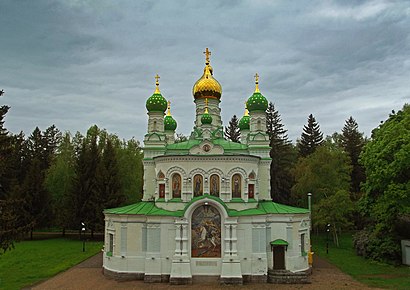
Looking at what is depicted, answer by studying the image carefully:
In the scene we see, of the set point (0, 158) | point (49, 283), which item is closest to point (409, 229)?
point (49, 283)

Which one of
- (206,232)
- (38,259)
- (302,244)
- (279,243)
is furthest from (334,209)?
(38,259)

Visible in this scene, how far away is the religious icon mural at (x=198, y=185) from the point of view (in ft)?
74.8

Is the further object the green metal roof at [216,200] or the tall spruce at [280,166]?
the tall spruce at [280,166]

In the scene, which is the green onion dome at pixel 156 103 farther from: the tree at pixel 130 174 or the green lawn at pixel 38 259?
the tree at pixel 130 174

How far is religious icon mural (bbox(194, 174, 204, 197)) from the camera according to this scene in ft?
74.8

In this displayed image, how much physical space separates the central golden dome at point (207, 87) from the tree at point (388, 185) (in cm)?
1154

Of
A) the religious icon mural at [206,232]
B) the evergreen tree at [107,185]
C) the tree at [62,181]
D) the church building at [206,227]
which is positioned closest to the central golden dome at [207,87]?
the church building at [206,227]

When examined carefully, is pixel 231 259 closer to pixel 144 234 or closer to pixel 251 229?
pixel 251 229

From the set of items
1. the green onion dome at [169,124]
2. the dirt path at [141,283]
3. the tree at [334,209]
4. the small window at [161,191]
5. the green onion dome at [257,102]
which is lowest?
the dirt path at [141,283]

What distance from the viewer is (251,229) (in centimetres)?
2159

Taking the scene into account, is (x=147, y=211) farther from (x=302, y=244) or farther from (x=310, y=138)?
(x=310, y=138)

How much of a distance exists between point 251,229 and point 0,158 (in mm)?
12931

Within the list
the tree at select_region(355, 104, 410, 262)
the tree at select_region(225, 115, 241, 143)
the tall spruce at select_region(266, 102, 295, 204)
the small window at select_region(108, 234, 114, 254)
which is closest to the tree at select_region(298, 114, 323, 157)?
the tall spruce at select_region(266, 102, 295, 204)

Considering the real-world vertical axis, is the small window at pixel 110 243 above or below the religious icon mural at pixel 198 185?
below
